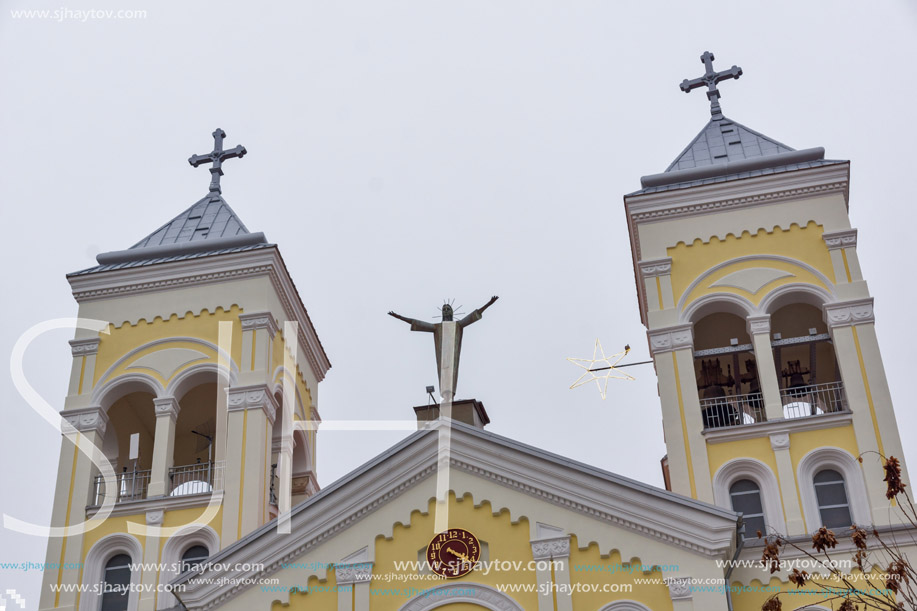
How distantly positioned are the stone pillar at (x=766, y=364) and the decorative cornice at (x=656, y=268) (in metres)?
1.80

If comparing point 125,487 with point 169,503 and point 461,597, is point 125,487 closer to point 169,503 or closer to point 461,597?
point 169,503

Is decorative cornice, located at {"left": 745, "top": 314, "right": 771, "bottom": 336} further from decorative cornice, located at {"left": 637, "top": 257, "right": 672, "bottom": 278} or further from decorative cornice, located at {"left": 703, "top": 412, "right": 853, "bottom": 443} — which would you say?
decorative cornice, located at {"left": 703, "top": 412, "right": 853, "bottom": 443}

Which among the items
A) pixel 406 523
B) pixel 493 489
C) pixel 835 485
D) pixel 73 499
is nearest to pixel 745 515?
pixel 835 485

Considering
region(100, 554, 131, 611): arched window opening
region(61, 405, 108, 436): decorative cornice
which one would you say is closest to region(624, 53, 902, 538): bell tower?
region(100, 554, 131, 611): arched window opening

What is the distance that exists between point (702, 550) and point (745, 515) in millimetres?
3103

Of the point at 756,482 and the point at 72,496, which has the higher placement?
the point at 72,496

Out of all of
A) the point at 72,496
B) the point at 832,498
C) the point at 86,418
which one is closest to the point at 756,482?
the point at 832,498

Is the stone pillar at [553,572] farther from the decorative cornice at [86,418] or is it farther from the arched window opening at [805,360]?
the decorative cornice at [86,418]

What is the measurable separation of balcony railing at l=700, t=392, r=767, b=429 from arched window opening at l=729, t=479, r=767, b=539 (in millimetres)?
1168

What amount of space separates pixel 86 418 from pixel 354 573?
7.77 m

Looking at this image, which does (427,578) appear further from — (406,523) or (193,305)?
(193,305)

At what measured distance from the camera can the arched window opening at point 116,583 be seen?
2211 centimetres

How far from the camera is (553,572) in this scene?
725 inches

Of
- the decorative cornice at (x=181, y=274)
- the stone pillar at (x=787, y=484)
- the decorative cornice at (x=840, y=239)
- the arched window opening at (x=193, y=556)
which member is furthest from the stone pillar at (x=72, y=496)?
the decorative cornice at (x=840, y=239)
